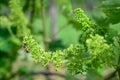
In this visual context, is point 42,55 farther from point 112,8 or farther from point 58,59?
point 112,8

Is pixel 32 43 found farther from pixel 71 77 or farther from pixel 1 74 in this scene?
pixel 1 74

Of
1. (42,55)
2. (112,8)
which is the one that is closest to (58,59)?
(42,55)

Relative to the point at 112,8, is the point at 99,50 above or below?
below

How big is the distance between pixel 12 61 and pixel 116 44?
4.28 ft

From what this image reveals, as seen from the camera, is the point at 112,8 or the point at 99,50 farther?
the point at 112,8

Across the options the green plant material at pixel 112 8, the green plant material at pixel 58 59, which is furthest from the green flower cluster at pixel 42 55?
the green plant material at pixel 112 8

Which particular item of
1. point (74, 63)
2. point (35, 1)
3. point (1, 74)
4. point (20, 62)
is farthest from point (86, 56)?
point (20, 62)

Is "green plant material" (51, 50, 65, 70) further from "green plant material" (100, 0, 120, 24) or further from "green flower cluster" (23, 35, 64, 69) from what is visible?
"green plant material" (100, 0, 120, 24)

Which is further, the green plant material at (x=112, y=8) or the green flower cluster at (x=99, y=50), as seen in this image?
the green plant material at (x=112, y=8)

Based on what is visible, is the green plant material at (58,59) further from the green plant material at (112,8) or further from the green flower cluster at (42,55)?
the green plant material at (112,8)

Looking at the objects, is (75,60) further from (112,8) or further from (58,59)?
(112,8)

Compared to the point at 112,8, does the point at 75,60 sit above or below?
below

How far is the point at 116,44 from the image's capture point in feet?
2.80

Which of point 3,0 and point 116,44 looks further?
point 3,0
